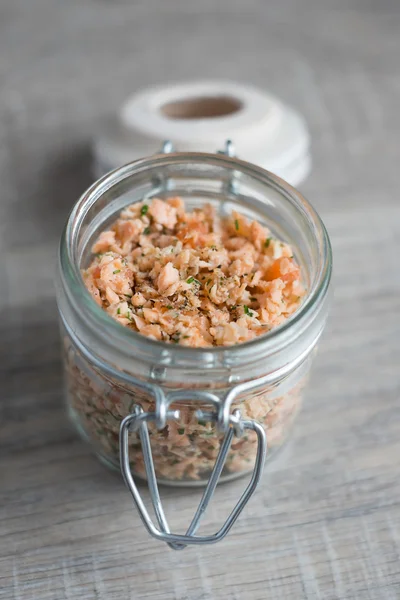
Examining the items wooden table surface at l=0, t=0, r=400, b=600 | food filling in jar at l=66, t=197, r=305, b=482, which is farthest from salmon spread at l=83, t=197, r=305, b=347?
wooden table surface at l=0, t=0, r=400, b=600

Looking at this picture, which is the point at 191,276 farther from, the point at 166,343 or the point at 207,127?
the point at 207,127

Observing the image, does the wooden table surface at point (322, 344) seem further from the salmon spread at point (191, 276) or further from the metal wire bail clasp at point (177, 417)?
the salmon spread at point (191, 276)

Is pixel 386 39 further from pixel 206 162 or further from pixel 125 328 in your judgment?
pixel 125 328

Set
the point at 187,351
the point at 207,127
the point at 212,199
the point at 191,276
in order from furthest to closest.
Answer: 1. the point at 207,127
2. the point at 212,199
3. the point at 191,276
4. the point at 187,351

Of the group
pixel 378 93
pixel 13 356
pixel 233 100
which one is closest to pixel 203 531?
pixel 13 356

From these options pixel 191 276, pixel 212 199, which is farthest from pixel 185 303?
pixel 212 199

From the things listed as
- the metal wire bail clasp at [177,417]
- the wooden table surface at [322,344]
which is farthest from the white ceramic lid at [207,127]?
the metal wire bail clasp at [177,417]
